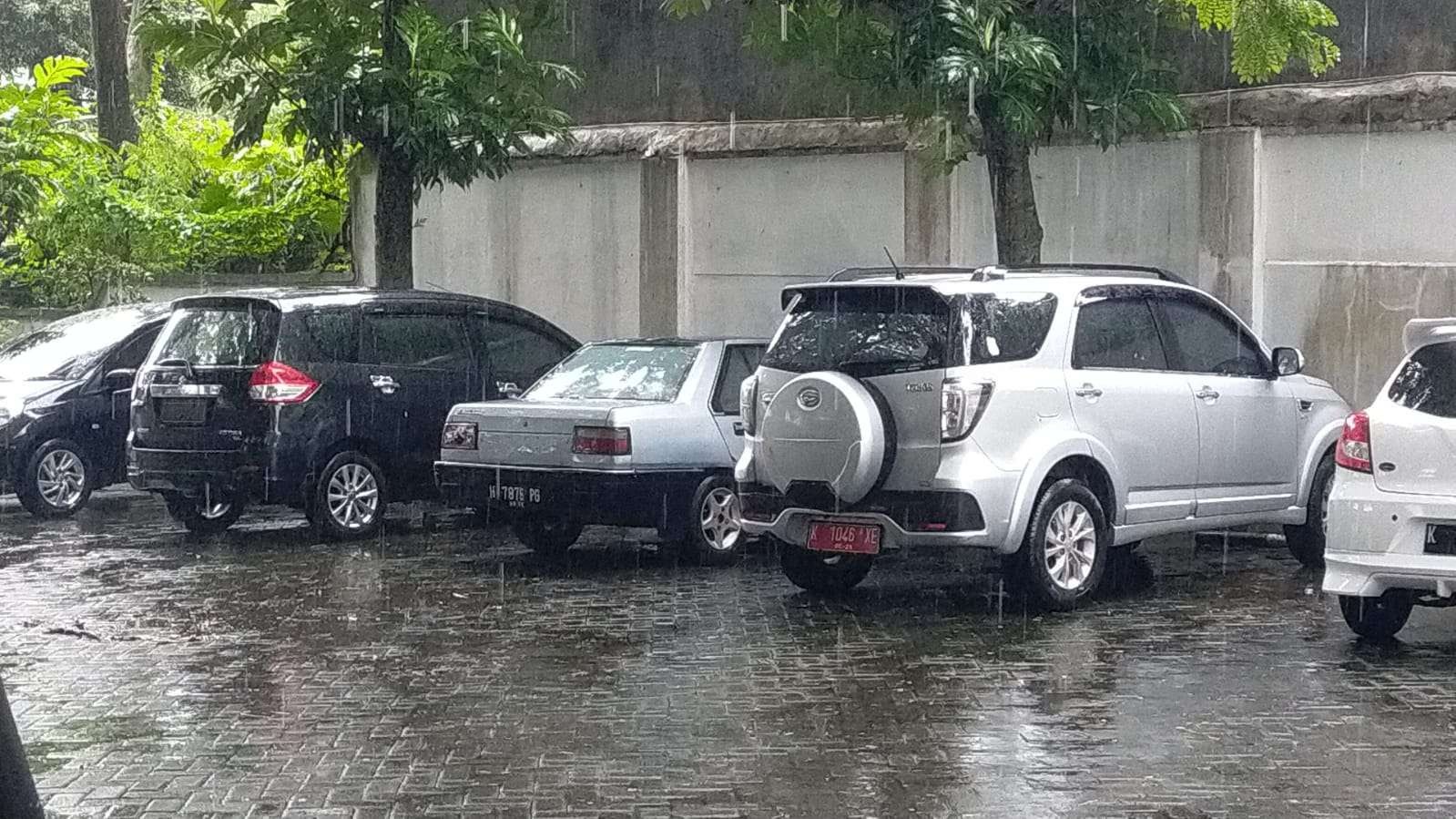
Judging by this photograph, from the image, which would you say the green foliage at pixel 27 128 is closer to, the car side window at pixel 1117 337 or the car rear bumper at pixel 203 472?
the car rear bumper at pixel 203 472

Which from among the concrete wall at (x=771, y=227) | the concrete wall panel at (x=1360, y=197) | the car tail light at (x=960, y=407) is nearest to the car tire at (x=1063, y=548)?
the car tail light at (x=960, y=407)

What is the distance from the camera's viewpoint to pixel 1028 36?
14.3 m

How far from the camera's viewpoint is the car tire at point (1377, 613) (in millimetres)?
9664

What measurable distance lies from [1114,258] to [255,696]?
10.9m

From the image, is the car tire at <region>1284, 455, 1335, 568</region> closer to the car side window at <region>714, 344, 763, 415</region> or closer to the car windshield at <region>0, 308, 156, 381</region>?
the car side window at <region>714, 344, 763, 415</region>

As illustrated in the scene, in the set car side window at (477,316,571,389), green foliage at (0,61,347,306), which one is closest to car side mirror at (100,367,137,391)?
car side window at (477,316,571,389)

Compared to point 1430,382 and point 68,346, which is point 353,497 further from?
point 1430,382

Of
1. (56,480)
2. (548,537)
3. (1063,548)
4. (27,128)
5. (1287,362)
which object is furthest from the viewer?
(27,128)

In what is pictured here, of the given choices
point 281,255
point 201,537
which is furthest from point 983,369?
point 281,255

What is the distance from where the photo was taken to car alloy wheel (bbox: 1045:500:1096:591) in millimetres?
10898

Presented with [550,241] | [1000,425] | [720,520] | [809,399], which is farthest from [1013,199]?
[550,241]

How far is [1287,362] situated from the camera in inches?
485

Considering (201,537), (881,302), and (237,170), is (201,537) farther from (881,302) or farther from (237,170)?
(237,170)

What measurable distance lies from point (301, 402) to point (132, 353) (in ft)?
9.84
